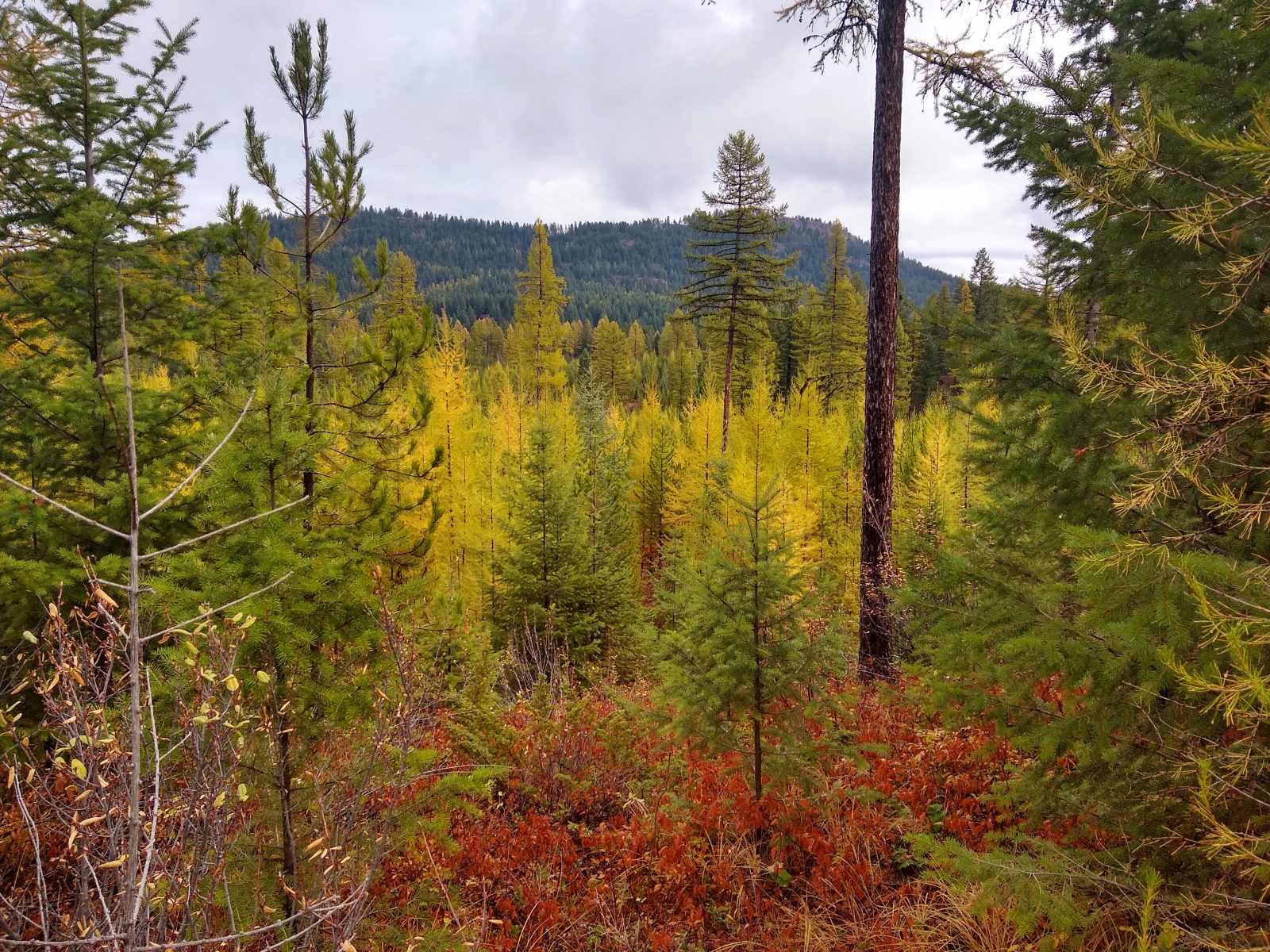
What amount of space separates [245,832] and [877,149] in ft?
26.6

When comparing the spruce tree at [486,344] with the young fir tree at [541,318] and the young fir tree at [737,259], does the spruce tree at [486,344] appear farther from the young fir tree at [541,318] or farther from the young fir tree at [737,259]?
the young fir tree at [737,259]

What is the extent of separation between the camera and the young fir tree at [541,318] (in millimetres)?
25156

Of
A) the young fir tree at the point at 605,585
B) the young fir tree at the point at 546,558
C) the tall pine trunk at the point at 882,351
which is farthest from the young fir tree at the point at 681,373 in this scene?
the tall pine trunk at the point at 882,351

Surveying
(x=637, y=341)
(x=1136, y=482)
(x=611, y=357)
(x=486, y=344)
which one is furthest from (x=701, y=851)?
(x=486, y=344)

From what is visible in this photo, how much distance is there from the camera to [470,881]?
4195 mm

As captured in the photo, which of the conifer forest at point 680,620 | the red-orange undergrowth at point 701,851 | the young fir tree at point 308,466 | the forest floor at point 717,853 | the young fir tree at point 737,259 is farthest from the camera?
the young fir tree at point 737,259

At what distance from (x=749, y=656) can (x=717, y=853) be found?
1.53 m

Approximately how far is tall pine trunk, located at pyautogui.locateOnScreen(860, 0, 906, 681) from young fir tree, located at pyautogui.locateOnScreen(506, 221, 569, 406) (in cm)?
1867

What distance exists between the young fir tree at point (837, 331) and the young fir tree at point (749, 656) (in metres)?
25.1

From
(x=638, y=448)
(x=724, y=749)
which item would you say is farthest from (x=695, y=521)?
(x=724, y=749)

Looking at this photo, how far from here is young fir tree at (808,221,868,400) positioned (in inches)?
1112

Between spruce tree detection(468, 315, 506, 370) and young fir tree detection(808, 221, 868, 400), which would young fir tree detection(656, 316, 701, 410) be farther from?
spruce tree detection(468, 315, 506, 370)

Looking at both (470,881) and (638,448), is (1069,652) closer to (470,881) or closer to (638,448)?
(470,881)

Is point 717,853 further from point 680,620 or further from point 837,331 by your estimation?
point 837,331
